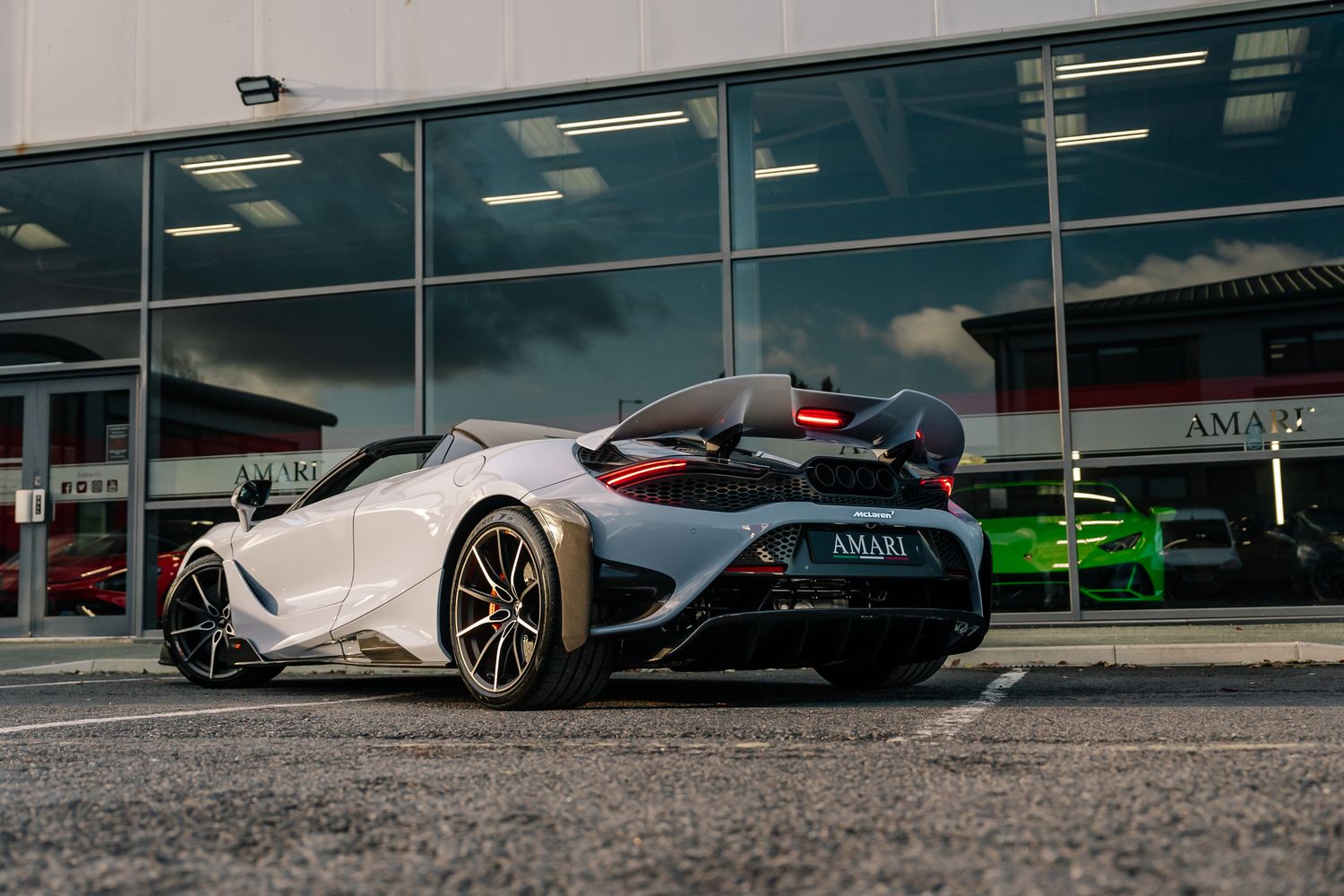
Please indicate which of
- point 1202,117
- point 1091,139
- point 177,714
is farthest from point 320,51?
point 177,714

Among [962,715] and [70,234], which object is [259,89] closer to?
[70,234]

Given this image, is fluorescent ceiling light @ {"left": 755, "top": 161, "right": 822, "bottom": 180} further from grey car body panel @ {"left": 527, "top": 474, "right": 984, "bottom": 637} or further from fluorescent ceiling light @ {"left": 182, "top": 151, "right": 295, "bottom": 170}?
grey car body panel @ {"left": 527, "top": 474, "right": 984, "bottom": 637}

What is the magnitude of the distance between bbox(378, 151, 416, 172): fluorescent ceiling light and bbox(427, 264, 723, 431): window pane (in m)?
1.20

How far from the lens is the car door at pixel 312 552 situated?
561cm

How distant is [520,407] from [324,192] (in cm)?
289

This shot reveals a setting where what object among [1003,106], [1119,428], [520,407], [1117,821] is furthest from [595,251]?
[1117,821]

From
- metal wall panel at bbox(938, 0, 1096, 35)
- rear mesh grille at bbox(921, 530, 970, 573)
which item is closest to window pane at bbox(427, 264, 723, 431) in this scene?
metal wall panel at bbox(938, 0, 1096, 35)

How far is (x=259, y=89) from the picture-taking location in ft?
37.8

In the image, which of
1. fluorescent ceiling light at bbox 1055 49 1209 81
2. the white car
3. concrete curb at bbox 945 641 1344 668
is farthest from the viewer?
fluorescent ceiling light at bbox 1055 49 1209 81

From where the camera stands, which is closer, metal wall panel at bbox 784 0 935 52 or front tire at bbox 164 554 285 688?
front tire at bbox 164 554 285 688

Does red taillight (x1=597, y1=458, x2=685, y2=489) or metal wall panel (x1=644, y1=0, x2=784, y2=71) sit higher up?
metal wall panel (x1=644, y1=0, x2=784, y2=71)

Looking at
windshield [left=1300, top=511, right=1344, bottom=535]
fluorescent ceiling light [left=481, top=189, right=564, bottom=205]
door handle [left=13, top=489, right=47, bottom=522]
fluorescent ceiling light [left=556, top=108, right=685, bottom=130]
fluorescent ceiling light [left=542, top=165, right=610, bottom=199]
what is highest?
fluorescent ceiling light [left=556, top=108, right=685, bottom=130]

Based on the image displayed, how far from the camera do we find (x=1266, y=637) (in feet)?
26.1

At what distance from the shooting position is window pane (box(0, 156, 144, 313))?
12266mm
